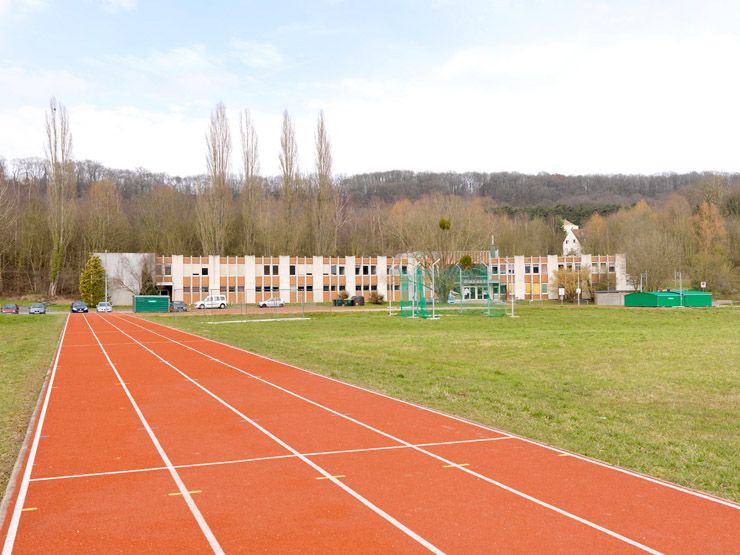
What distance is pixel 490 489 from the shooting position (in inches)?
288

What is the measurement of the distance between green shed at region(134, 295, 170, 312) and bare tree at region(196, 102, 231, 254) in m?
22.6

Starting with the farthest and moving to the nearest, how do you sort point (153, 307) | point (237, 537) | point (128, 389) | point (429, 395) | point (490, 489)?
1. point (153, 307)
2. point (128, 389)
3. point (429, 395)
4. point (490, 489)
5. point (237, 537)

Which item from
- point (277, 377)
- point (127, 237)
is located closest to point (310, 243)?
point (127, 237)

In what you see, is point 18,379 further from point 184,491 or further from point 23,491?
point 184,491

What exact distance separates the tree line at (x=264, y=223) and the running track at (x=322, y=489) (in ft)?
191

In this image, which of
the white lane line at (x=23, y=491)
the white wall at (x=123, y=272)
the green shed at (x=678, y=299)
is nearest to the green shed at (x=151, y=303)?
the white wall at (x=123, y=272)

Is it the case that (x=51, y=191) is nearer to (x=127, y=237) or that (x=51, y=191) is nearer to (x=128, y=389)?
(x=127, y=237)

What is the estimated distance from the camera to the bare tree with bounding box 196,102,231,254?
261ft

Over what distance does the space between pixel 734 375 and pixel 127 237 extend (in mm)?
81567

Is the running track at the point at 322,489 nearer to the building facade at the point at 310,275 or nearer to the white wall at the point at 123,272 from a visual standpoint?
the building facade at the point at 310,275

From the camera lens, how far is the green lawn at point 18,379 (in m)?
9.45

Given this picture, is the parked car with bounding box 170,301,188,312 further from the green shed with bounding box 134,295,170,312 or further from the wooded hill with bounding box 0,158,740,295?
the wooded hill with bounding box 0,158,740,295

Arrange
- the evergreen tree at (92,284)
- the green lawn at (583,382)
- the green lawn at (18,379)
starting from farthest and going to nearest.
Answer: the evergreen tree at (92,284) → the green lawn at (18,379) → the green lawn at (583,382)

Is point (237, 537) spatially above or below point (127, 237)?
below
